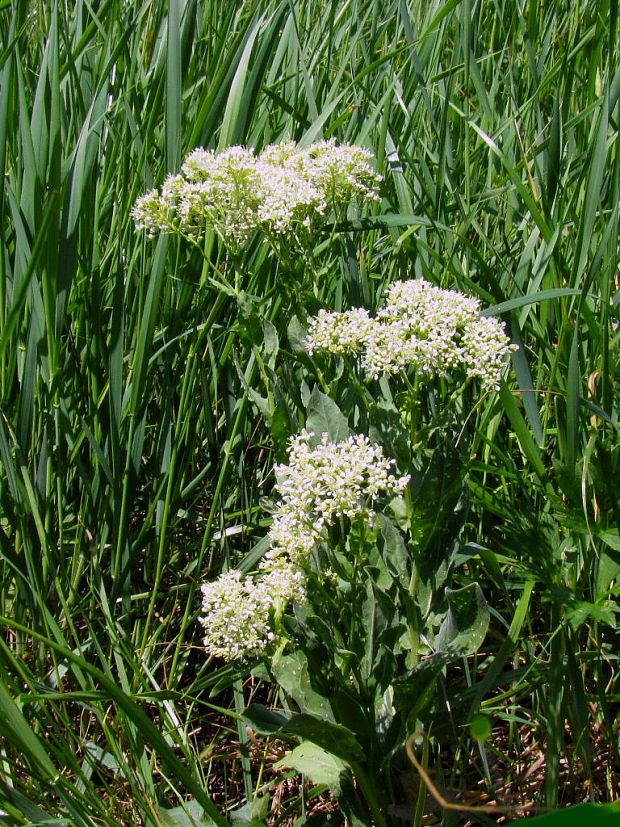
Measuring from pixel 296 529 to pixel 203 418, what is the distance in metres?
0.61

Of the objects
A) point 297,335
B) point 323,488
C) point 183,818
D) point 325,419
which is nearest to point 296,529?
point 323,488

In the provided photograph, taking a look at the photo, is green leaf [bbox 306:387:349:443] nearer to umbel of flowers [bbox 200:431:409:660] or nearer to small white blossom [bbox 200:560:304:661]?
umbel of flowers [bbox 200:431:409:660]

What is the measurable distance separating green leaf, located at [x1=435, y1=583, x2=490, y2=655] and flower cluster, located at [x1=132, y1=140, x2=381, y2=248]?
2.06 ft

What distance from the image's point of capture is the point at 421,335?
1.17 m

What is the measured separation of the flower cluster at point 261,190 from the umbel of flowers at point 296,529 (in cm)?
40

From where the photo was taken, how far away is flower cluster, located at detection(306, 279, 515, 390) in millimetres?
1140

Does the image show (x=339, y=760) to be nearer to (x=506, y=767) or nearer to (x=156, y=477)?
(x=506, y=767)

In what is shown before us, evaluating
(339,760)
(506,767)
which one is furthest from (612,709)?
(339,760)

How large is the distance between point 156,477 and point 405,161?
85 cm

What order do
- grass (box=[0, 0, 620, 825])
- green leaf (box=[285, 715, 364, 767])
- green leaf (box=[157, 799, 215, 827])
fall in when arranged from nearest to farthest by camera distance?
green leaf (box=[285, 715, 364, 767]), green leaf (box=[157, 799, 215, 827]), grass (box=[0, 0, 620, 825])

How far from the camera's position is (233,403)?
1.64m

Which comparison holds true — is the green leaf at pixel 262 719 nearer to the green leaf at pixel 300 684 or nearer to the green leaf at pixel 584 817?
the green leaf at pixel 300 684

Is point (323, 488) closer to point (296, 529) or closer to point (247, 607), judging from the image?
point (296, 529)

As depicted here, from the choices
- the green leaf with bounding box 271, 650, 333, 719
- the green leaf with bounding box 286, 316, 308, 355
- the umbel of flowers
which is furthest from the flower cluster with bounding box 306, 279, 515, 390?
the green leaf with bounding box 271, 650, 333, 719
